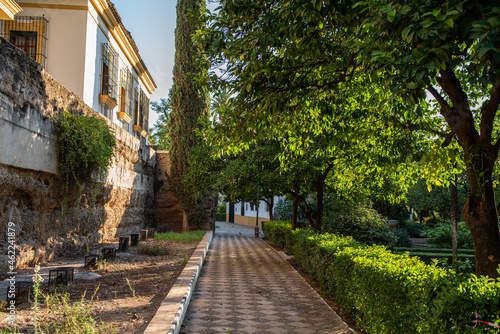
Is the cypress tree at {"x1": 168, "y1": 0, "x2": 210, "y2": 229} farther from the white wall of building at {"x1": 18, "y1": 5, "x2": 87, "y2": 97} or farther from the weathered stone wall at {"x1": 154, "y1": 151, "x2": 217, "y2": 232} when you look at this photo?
the white wall of building at {"x1": 18, "y1": 5, "x2": 87, "y2": 97}

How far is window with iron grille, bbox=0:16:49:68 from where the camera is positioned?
1123 centimetres

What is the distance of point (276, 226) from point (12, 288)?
41.1 feet

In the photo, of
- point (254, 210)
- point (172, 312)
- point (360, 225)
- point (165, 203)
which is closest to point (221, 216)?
point (254, 210)

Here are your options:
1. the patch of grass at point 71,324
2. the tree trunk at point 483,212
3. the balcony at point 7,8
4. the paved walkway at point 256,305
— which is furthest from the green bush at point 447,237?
the balcony at point 7,8

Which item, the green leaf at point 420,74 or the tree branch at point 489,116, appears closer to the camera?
the green leaf at point 420,74

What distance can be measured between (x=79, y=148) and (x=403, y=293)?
6.43m

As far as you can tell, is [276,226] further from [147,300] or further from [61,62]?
[147,300]

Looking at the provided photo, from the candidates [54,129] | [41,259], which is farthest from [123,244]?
[54,129]

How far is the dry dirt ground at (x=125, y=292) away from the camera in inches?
154

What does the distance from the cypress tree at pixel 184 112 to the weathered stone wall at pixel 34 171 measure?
8.08 meters

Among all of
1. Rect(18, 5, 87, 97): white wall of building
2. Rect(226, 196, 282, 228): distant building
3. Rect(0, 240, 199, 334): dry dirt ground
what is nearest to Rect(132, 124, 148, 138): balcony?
Rect(18, 5, 87, 97): white wall of building

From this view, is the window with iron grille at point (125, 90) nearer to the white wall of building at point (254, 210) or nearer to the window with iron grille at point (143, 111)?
the window with iron grille at point (143, 111)

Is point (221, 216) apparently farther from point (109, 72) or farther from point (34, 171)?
point (34, 171)

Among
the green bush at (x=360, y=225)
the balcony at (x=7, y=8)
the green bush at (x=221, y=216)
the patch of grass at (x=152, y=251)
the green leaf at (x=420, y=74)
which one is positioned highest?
the balcony at (x=7, y=8)
